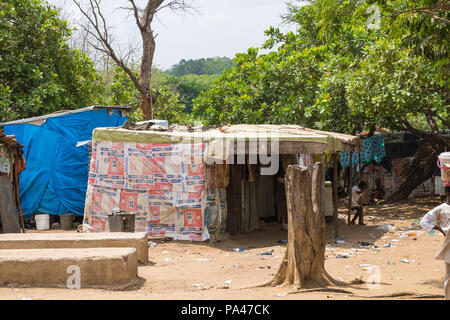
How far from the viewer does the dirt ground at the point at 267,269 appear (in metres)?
5.72

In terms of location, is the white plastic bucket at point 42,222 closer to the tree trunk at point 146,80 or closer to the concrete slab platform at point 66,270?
the tree trunk at point 146,80

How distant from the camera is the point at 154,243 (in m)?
9.84

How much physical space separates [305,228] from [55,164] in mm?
8877

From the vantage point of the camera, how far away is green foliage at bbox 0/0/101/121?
48.5ft

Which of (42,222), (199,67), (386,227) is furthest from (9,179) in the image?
(199,67)

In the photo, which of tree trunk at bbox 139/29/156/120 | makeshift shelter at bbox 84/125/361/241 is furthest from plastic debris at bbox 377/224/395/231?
tree trunk at bbox 139/29/156/120

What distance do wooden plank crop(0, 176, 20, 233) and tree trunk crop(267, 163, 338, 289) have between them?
21.1ft

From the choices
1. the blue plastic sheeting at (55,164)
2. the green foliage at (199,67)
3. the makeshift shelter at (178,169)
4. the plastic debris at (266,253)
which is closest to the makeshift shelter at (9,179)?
the makeshift shelter at (178,169)

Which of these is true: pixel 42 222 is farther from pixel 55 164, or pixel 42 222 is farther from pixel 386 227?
pixel 386 227

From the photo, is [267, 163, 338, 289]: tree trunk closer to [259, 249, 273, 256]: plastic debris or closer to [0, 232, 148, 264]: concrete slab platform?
[0, 232, 148, 264]: concrete slab platform

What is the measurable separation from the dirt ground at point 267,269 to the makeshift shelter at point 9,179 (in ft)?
9.76

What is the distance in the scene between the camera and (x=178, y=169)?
10094 millimetres

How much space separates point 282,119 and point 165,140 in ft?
18.7

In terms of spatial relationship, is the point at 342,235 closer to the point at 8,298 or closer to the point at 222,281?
the point at 222,281
